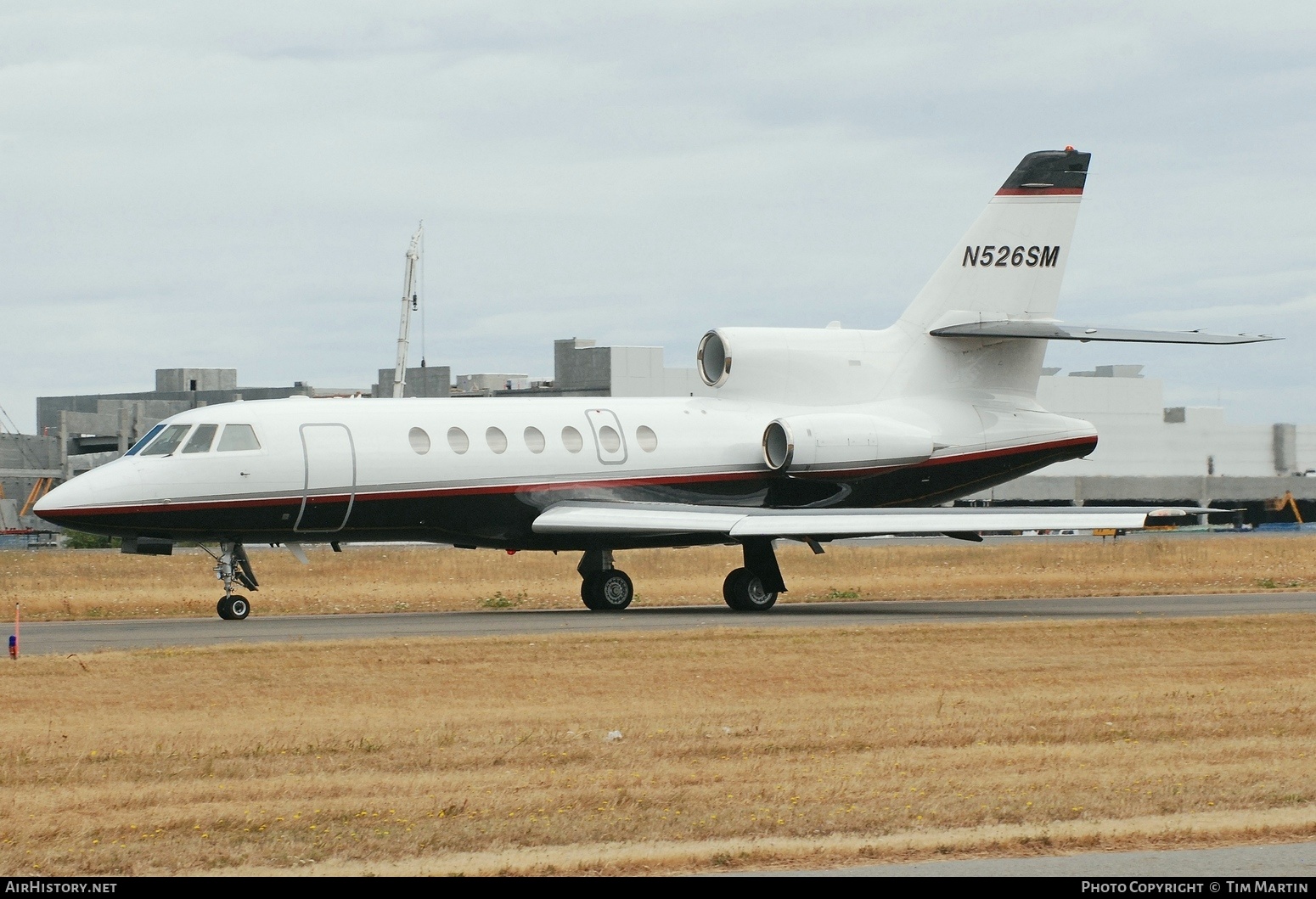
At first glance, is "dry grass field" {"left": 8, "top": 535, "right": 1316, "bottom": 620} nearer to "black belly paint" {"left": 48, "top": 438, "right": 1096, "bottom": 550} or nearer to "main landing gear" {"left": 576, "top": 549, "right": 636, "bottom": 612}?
"main landing gear" {"left": 576, "top": 549, "right": 636, "bottom": 612}

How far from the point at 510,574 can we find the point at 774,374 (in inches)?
397

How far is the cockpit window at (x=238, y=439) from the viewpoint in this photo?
25656mm

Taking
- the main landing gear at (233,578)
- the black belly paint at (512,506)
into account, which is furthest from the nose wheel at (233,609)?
the black belly paint at (512,506)

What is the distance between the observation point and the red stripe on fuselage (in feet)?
81.6

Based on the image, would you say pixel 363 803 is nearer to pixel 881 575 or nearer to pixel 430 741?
pixel 430 741

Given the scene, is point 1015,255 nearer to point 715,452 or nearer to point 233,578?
point 715,452

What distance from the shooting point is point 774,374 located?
1216 inches

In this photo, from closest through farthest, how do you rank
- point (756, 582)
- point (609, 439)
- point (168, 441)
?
point (168, 441) < point (756, 582) < point (609, 439)

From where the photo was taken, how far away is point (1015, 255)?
31516mm

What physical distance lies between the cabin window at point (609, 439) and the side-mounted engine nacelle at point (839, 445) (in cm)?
279

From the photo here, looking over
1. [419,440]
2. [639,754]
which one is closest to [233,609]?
[419,440]

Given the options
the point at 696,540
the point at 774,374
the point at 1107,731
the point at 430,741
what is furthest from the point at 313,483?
the point at 1107,731

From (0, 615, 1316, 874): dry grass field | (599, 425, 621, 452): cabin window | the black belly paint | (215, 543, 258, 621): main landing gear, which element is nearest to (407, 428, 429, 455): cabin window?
the black belly paint

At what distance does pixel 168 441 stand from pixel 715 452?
9441 mm
